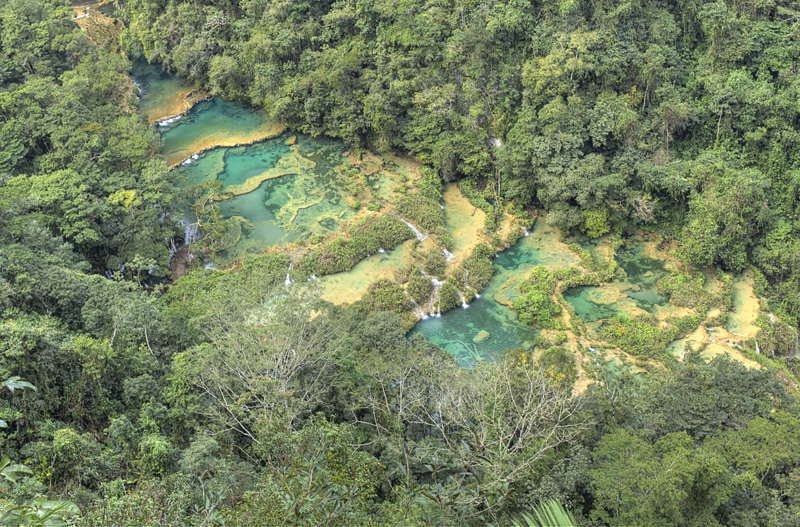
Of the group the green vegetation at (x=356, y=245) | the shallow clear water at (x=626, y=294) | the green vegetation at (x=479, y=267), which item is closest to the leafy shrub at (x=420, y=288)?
the green vegetation at (x=479, y=267)

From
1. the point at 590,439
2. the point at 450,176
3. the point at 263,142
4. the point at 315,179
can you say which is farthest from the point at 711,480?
the point at 263,142

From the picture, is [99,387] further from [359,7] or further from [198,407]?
[359,7]

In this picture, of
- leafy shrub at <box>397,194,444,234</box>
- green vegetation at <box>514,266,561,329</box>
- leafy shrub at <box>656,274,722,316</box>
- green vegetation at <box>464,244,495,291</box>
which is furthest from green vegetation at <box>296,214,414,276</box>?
leafy shrub at <box>656,274,722,316</box>

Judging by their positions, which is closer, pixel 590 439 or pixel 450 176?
pixel 590 439

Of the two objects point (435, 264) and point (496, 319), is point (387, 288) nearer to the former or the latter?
point (435, 264)

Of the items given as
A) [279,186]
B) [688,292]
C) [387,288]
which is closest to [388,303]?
[387,288]

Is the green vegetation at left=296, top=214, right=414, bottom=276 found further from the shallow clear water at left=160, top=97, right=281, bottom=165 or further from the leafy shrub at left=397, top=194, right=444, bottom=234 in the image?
the shallow clear water at left=160, top=97, right=281, bottom=165
